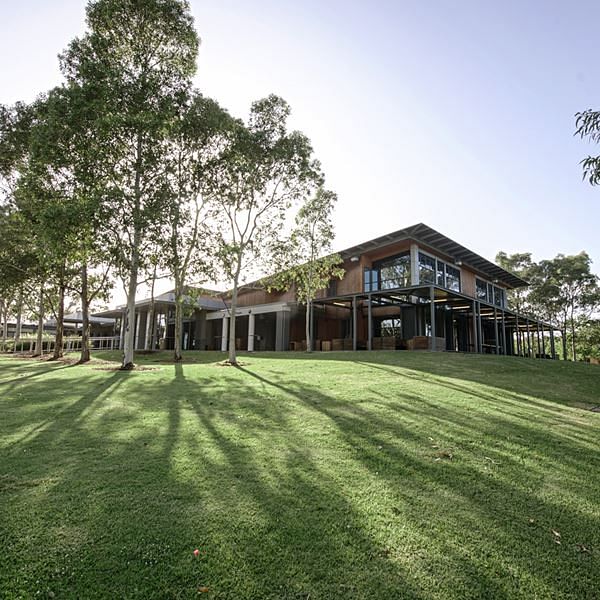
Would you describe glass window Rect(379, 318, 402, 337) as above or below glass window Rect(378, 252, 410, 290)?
below

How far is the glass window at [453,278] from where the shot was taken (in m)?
22.5

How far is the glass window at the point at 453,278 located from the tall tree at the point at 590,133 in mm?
17036

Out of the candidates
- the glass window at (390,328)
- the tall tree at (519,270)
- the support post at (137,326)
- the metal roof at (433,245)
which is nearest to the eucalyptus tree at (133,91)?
the metal roof at (433,245)

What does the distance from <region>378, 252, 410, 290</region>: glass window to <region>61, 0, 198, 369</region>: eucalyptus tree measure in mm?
13119

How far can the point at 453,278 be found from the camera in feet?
76.0

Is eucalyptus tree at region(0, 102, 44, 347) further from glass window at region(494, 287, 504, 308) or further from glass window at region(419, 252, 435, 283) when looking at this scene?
glass window at region(494, 287, 504, 308)

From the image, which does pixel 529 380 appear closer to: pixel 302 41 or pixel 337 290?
pixel 302 41

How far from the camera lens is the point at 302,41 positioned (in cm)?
942

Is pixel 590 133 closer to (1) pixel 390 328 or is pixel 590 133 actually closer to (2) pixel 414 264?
(2) pixel 414 264

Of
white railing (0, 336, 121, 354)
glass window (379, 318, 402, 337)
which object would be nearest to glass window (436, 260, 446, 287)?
glass window (379, 318, 402, 337)

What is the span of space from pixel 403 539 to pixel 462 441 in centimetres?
233

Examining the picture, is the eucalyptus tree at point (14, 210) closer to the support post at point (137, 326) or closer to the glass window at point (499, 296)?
the support post at point (137, 326)

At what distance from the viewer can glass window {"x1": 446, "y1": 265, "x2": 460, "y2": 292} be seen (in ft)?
73.9

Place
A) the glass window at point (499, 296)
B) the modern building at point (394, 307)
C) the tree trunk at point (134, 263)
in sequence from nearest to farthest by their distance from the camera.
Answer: the tree trunk at point (134, 263), the modern building at point (394, 307), the glass window at point (499, 296)
